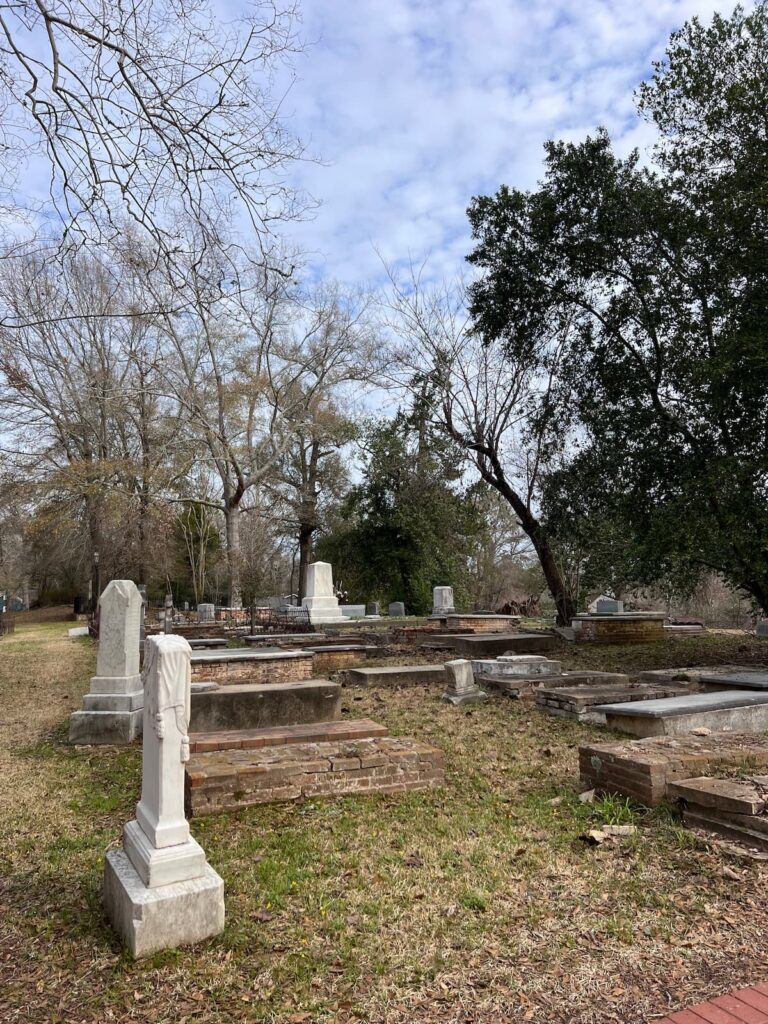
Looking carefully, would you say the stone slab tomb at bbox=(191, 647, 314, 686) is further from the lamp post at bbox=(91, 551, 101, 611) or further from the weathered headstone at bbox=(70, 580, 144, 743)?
the lamp post at bbox=(91, 551, 101, 611)

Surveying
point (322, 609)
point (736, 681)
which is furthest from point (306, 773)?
point (322, 609)

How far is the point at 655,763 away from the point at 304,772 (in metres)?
2.42

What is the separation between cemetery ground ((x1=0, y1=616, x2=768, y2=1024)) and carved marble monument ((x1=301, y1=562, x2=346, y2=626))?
15167mm

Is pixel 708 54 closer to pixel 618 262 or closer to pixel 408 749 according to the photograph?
pixel 618 262

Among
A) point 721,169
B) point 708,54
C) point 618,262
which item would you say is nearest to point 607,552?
point 618,262

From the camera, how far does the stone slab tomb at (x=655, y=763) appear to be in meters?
4.62

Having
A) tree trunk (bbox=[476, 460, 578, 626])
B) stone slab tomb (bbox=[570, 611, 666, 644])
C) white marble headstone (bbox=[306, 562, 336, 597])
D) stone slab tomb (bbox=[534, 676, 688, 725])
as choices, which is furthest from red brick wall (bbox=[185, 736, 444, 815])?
white marble headstone (bbox=[306, 562, 336, 597])

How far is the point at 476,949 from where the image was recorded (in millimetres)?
2928

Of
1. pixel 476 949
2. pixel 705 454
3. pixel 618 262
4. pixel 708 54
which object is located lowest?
pixel 476 949

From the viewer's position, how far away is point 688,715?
267 inches

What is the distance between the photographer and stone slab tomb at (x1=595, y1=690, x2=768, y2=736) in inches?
265

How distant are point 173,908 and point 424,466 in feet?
72.6

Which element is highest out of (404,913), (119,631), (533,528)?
(533,528)

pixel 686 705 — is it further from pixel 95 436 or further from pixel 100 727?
pixel 95 436
